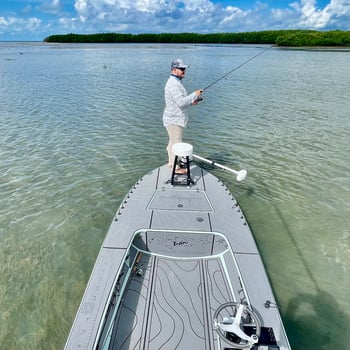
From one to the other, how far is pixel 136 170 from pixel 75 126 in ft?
18.3

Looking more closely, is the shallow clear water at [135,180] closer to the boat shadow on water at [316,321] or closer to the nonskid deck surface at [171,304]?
the boat shadow on water at [316,321]

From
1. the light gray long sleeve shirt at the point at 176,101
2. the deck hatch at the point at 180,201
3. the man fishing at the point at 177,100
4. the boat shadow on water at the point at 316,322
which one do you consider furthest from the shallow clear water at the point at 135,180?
the light gray long sleeve shirt at the point at 176,101

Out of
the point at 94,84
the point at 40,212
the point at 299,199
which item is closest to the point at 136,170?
the point at 40,212

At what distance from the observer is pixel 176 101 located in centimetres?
530

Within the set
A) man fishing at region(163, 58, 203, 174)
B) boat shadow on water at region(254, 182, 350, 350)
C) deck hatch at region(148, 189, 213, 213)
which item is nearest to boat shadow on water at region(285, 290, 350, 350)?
boat shadow on water at region(254, 182, 350, 350)

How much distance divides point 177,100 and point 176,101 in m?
0.04

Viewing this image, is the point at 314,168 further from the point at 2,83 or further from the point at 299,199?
the point at 2,83

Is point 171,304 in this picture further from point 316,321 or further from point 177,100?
point 177,100

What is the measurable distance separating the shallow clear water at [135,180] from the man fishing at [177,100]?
247 cm

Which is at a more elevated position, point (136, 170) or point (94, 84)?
point (136, 170)

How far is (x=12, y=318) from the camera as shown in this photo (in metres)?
4.13

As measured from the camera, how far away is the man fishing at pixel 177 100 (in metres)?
5.20

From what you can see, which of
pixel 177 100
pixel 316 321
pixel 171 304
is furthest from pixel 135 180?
pixel 316 321

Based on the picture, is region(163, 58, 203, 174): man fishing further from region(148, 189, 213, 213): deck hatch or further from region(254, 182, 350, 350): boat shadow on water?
region(254, 182, 350, 350): boat shadow on water
